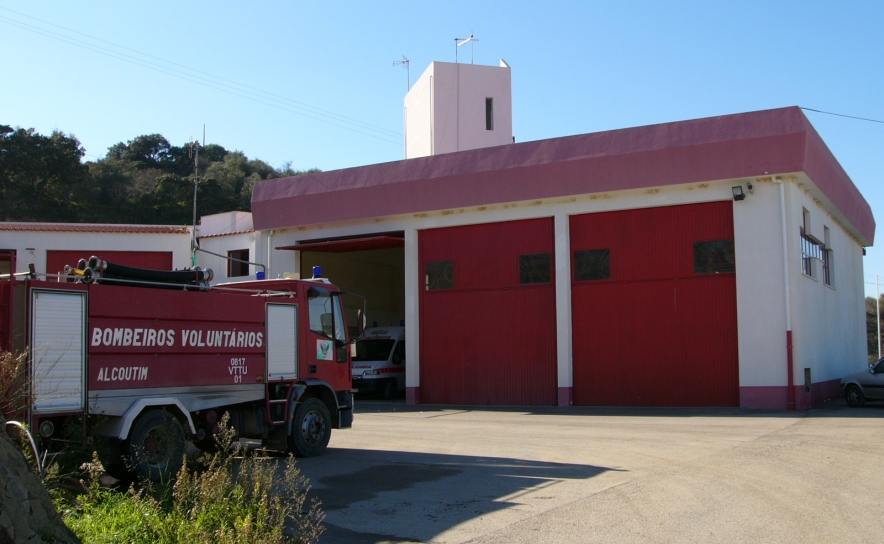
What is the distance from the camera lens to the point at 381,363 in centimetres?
2789

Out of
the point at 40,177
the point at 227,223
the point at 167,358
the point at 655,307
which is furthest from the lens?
the point at 40,177

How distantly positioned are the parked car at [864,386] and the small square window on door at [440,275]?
37.5 feet

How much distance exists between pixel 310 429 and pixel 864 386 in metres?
15.6

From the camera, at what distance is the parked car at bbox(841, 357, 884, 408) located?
67.4 ft

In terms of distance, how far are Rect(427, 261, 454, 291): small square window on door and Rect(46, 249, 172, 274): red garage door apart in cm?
1219

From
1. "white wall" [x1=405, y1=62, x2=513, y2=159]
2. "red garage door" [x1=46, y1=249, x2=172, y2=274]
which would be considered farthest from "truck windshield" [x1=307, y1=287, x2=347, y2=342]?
"white wall" [x1=405, y1=62, x2=513, y2=159]

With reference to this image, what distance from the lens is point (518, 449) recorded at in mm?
13250

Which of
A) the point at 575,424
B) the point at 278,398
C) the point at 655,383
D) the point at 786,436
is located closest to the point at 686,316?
the point at 655,383

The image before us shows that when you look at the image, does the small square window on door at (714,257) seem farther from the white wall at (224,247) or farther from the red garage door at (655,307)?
the white wall at (224,247)

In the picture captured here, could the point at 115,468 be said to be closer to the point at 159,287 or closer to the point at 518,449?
the point at 159,287

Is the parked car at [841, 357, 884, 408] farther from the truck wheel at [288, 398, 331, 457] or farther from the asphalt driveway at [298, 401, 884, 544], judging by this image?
the truck wheel at [288, 398, 331, 457]

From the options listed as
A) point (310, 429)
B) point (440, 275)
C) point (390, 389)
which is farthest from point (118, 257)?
point (310, 429)

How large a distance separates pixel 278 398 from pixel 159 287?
2588 mm

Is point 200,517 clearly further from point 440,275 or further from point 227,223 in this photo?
point 227,223
